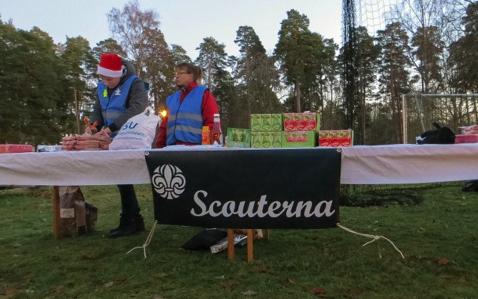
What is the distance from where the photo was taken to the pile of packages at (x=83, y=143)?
412 centimetres

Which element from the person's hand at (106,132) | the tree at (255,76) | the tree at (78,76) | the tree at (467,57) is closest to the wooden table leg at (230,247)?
the person's hand at (106,132)

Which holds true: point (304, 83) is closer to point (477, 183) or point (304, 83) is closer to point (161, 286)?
point (477, 183)

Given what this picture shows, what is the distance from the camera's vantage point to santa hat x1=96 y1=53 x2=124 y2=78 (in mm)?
4621

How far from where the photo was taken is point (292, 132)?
4750 mm

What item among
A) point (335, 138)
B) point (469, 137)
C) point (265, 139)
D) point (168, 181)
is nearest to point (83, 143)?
point (168, 181)

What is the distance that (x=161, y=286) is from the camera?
3.25 meters

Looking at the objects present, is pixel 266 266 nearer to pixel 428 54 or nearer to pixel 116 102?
pixel 116 102

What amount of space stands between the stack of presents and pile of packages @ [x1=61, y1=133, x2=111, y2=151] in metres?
1.48

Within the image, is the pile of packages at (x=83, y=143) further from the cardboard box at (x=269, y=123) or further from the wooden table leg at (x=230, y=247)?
the cardboard box at (x=269, y=123)

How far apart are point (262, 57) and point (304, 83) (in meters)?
6.16

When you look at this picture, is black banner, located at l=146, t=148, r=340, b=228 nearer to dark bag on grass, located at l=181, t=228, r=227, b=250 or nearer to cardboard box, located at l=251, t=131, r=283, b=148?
dark bag on grass, located at l=181, t=228, r=227, b=250

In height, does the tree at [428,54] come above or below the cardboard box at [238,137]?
above

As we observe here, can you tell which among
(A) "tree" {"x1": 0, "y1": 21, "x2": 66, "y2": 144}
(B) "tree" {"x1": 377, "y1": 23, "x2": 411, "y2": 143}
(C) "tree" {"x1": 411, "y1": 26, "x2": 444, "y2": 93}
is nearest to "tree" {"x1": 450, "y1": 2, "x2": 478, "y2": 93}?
(C) "tree" {"x1": 411, "y1": 26, "x2": 444, "y2": 93}

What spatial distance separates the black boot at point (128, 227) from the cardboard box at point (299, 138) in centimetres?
178
